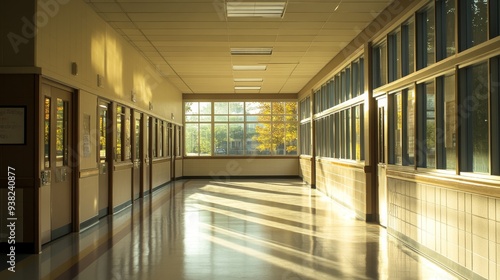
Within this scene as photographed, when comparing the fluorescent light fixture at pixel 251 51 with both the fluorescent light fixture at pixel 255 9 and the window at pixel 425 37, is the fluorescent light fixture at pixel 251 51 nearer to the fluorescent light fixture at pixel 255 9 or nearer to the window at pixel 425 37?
the fluorescent light fixture at pixel 255 9

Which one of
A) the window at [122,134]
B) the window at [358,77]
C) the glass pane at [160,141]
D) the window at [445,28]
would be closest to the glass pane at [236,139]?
the glass pane at [160,141]

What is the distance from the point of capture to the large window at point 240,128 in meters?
20.2

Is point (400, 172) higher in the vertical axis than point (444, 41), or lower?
lower

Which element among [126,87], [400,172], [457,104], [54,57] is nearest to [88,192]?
[54,57]

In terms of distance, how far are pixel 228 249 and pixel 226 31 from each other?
14.5 ft

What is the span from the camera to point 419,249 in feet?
19.7

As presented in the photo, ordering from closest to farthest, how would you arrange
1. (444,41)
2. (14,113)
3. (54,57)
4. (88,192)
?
(444,41), (14,113), (54,57), (88,192)

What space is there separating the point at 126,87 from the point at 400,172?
6.06 m

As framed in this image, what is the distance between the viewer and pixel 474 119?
15.6 feet

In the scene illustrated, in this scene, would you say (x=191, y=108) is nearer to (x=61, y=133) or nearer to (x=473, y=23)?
(x=61, y=133)

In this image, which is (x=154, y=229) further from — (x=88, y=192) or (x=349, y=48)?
(x=349, y=48)

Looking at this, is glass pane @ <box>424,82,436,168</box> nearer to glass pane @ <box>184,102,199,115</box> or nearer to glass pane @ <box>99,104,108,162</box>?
glass pane @ <box>99,104,108,162</box>

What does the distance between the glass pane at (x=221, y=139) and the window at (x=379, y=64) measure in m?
12.2

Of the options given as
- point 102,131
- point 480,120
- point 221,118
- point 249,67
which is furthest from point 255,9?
point 221,118
